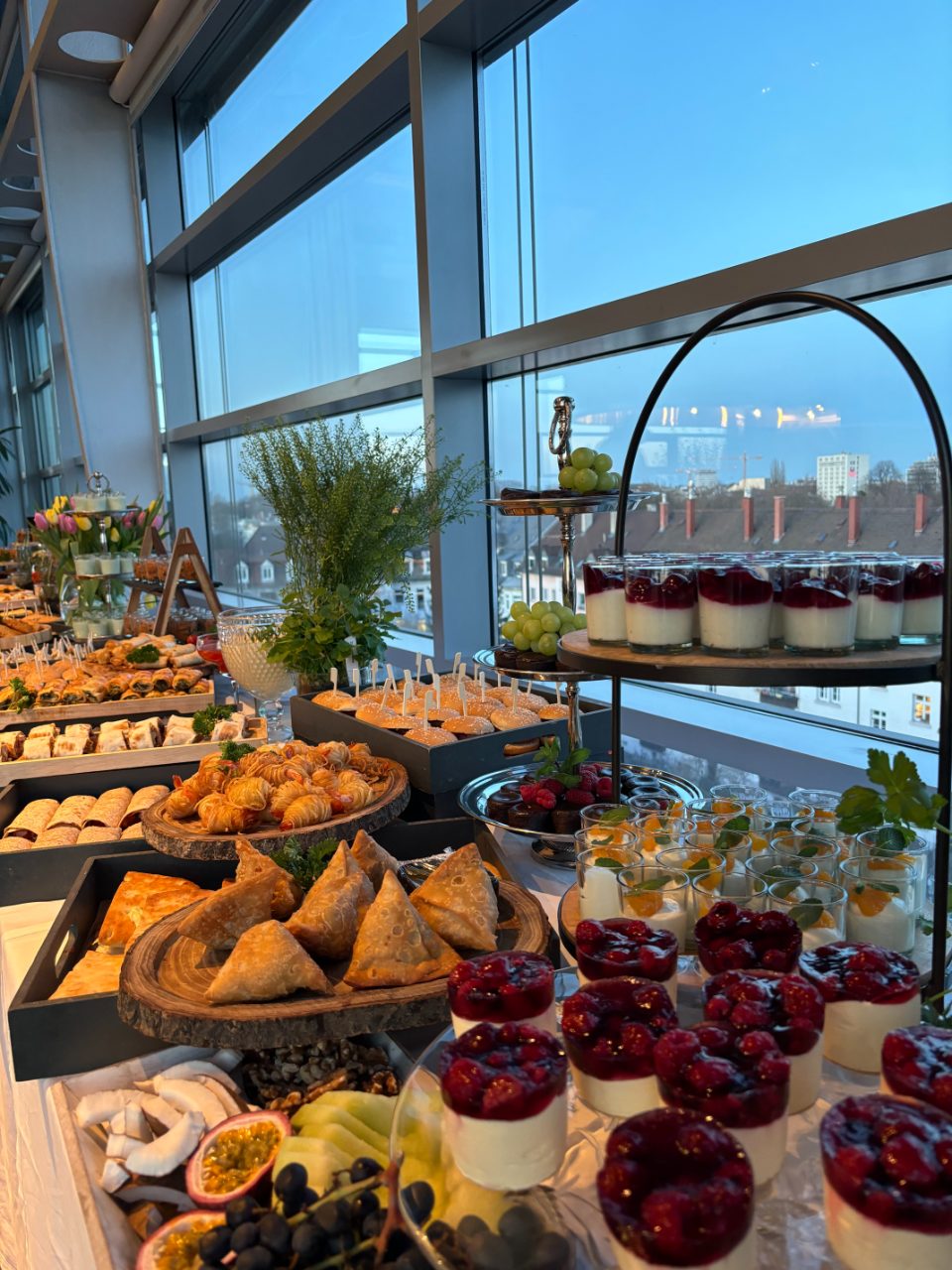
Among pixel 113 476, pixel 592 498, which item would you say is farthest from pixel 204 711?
pixel 113 476

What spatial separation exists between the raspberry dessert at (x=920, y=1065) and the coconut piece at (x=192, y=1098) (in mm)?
724

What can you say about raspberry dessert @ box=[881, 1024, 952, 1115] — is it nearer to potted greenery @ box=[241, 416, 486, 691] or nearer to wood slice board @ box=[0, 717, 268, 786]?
wood slice board @ box=[0, 717, 268, 786]

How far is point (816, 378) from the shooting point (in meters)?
2.48

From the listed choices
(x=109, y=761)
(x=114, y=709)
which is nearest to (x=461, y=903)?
(x=109, y=761)

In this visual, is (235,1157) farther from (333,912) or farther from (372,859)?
(372,859)

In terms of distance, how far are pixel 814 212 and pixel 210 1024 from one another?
7.61 feet

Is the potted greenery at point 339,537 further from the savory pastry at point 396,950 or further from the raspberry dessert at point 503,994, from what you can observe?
the raspberry dessert at point 503,994

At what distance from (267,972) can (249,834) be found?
52 cm

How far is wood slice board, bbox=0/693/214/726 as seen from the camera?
2785 mm

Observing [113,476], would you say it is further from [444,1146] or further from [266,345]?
[444,1146]

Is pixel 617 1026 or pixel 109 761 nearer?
pixel 617 1026

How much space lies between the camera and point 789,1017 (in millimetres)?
852

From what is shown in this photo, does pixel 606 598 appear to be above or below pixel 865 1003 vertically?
above

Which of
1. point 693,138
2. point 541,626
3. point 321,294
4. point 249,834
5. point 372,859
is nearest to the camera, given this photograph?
point 372,859
